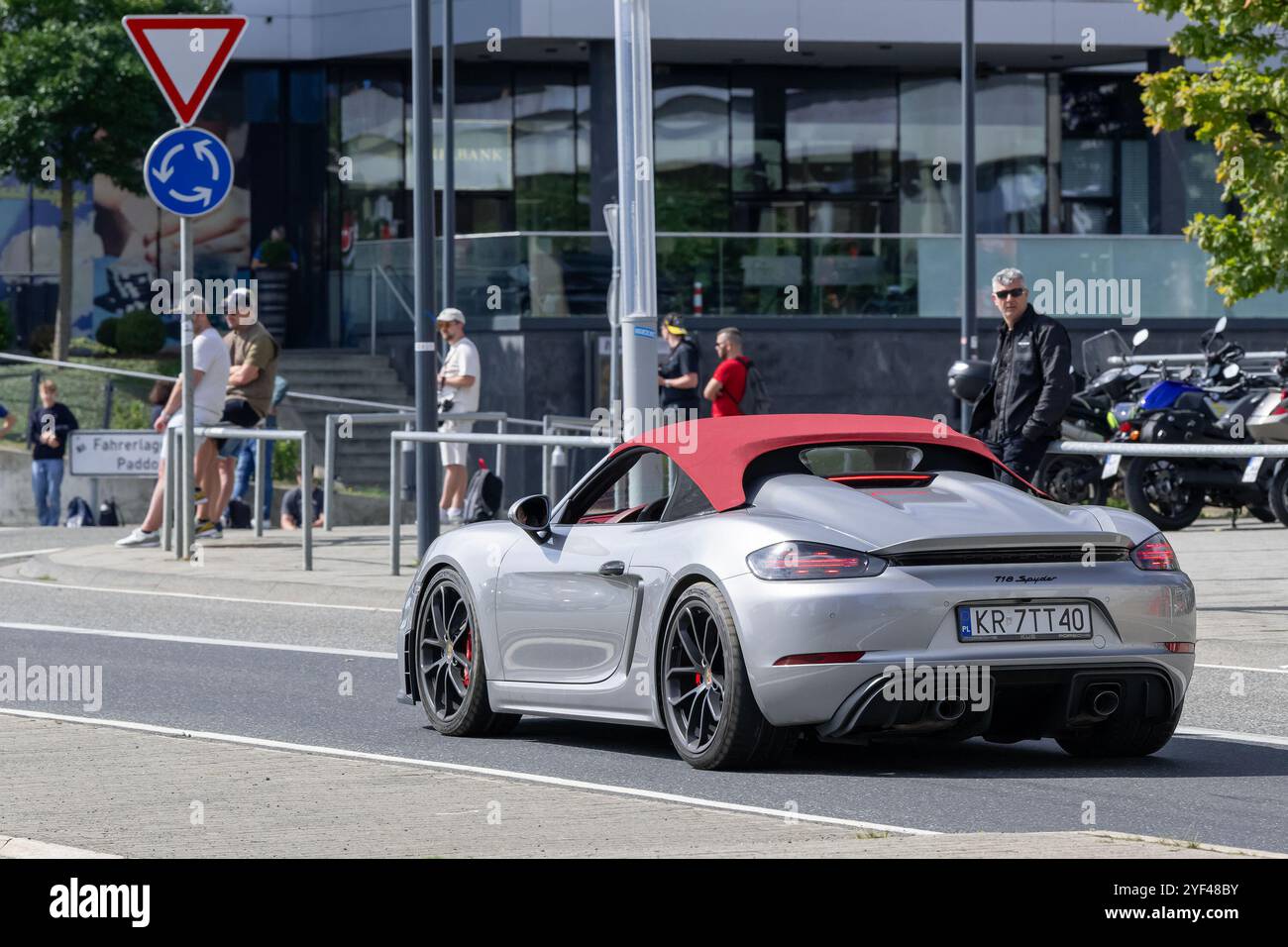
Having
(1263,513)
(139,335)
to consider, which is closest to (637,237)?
(1263,513)

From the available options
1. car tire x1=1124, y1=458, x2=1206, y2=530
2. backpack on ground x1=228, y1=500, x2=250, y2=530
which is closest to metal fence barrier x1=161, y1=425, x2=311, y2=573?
backpack on ground x1=228, y1=500, x2=250, y2=530

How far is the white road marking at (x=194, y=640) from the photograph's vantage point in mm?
13008

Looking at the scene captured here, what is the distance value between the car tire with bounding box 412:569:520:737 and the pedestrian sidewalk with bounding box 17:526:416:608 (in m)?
5.12

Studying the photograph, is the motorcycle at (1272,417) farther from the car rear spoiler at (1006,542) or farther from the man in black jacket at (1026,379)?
the car rear spoiler at (1006,542)

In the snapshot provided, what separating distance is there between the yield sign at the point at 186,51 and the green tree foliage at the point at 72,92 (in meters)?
21.0

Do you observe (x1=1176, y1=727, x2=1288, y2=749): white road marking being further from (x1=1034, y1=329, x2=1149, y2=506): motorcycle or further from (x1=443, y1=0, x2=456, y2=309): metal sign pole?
(x1=443, y1=0, x2=456, y2=309): metal sign pole

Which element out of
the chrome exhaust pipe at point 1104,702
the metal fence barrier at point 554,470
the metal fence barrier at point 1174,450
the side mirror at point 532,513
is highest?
the metal fence barrier at point 1174,450

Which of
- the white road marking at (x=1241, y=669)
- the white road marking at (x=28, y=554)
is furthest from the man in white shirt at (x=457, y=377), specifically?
the white road marking at (x=1241, y=669)

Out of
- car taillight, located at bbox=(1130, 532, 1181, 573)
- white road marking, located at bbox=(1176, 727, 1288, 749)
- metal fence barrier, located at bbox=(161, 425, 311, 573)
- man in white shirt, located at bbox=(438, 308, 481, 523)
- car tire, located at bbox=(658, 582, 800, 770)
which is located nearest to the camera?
car tire, located at bbox=(658, 582, 800, 770)

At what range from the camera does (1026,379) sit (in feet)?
42.5

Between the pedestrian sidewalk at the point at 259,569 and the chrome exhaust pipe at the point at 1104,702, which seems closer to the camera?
the chrome exhaust pipe at the point at 1104,702

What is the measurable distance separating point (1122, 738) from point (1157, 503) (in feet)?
35.9

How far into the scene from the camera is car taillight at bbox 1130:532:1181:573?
838 centimetres
